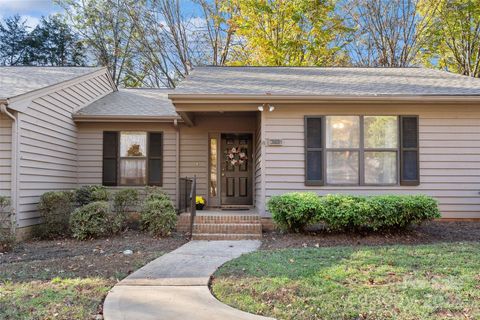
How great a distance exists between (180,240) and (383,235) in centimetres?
376

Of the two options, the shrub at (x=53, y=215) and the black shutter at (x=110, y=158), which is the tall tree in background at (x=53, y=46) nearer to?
the black shutter at (x=110, y=158)

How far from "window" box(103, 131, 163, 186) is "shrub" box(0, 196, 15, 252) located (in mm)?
3173

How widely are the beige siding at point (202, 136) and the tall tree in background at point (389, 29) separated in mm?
10664

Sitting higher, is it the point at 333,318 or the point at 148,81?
the point at 148,81

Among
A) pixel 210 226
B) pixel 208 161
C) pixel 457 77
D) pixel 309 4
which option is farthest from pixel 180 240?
pixel 309 4

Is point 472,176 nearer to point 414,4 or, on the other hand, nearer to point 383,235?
point 383,235

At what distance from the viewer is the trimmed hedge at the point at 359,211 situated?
673 cm

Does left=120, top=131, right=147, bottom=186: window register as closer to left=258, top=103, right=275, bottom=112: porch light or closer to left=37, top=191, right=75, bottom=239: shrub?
left=37, top=191, right=75, bottom=239: shrub

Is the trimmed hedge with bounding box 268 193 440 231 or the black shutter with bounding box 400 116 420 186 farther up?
the black shutter with bounding box 400 116 420 186

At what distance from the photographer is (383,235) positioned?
7.09 metres

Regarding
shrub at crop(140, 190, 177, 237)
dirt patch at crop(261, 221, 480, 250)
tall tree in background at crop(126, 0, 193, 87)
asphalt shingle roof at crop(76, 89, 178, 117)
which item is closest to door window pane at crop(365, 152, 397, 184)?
dirt patch at crop(261, 221, 480, 250)

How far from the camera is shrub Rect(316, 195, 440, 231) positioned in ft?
22.1

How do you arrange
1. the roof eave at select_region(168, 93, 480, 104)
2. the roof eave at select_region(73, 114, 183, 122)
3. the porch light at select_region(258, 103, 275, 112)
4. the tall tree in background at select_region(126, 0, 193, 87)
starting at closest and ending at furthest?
the roof eave at select_region(168, 93, 480, 104), the porch light at select_region(258, 103, 275, 112), the roof eave at select_region(73, 114, 183, 122), the tall tree in background at select_region(126, 0, 193, 87)

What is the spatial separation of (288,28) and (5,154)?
13700mm
